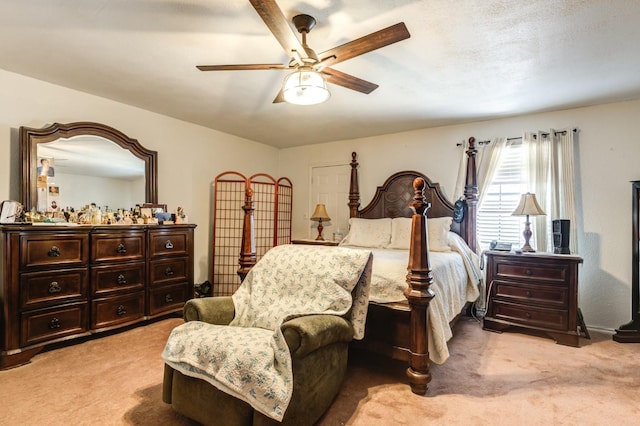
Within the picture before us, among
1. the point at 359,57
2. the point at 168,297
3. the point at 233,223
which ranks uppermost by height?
the point at 359,57

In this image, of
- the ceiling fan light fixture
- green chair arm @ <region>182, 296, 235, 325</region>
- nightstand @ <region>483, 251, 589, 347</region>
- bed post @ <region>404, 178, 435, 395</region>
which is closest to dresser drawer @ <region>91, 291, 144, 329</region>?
green chair arm @ <region>182, 296, 235, 325</region>

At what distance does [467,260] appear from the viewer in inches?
140

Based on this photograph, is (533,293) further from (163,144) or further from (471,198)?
(163,144)

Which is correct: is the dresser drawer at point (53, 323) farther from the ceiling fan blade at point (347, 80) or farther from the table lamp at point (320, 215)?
the table lamp at point (320, 215)

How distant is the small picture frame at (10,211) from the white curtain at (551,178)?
5190 millimetres

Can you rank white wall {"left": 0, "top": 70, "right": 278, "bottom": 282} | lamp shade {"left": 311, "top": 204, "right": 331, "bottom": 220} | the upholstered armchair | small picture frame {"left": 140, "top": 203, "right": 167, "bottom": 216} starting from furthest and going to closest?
lamp shade {"left": 311, "top": 204, "right": 331, "bottom": 220}, small picture frame {"left": 140, "top": 203, "right": 167, "bottom": 216}, white wall {"left": 0, "top": 70, "right": 278, "bottom": 282}, the upholstered armchair

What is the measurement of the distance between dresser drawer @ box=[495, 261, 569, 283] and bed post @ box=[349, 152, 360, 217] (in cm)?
212

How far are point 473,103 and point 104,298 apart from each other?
4.30m

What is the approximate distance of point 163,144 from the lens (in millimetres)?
4117

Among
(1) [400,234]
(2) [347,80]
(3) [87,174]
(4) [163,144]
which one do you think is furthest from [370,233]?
(3) [87,174]

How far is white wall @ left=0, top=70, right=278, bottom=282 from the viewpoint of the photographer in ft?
9.57

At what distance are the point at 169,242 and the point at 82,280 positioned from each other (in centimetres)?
88

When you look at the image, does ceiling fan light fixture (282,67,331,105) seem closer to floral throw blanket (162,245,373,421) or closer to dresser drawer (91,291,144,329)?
floral throw blanket (162,245,373,421)

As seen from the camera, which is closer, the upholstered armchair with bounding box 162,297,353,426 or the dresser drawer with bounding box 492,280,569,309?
the upholstered armchair with bounding box 162,297,353,426
